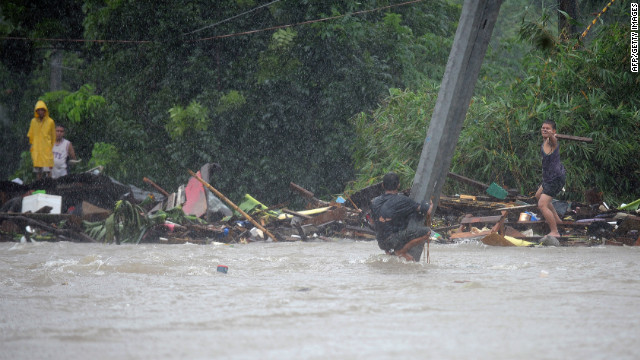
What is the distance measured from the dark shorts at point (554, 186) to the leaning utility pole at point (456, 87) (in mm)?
2833

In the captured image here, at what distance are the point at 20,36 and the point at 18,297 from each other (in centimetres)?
1618

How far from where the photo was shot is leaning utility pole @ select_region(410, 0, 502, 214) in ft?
28.0

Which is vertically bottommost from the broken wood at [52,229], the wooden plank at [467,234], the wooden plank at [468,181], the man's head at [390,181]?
the broken wood at [52,229]

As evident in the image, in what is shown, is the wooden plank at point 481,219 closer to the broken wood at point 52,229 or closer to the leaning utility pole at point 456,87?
the leaning utility pole at point 456,87

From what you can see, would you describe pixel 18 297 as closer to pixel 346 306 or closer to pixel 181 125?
pixel 346 306

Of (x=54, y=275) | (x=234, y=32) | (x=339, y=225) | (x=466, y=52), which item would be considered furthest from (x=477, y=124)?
(x=54, y=275)

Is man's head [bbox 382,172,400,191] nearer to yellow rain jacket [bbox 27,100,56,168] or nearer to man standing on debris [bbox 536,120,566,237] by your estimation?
man standing on debris [bbox 536,120,566,237]

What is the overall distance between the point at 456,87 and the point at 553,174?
310 centimetres

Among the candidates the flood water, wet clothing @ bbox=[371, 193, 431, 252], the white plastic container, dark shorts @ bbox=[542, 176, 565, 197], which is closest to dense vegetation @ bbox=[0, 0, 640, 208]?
the white plastic container

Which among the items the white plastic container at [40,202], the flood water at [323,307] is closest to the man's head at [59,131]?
the white plastic container at [40,202]

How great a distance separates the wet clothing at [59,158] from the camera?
1480cm

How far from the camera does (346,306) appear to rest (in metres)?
5.93

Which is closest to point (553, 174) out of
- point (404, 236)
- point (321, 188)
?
point (404, 236)

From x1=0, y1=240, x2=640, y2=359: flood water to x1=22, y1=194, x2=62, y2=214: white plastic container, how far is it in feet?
11.4
